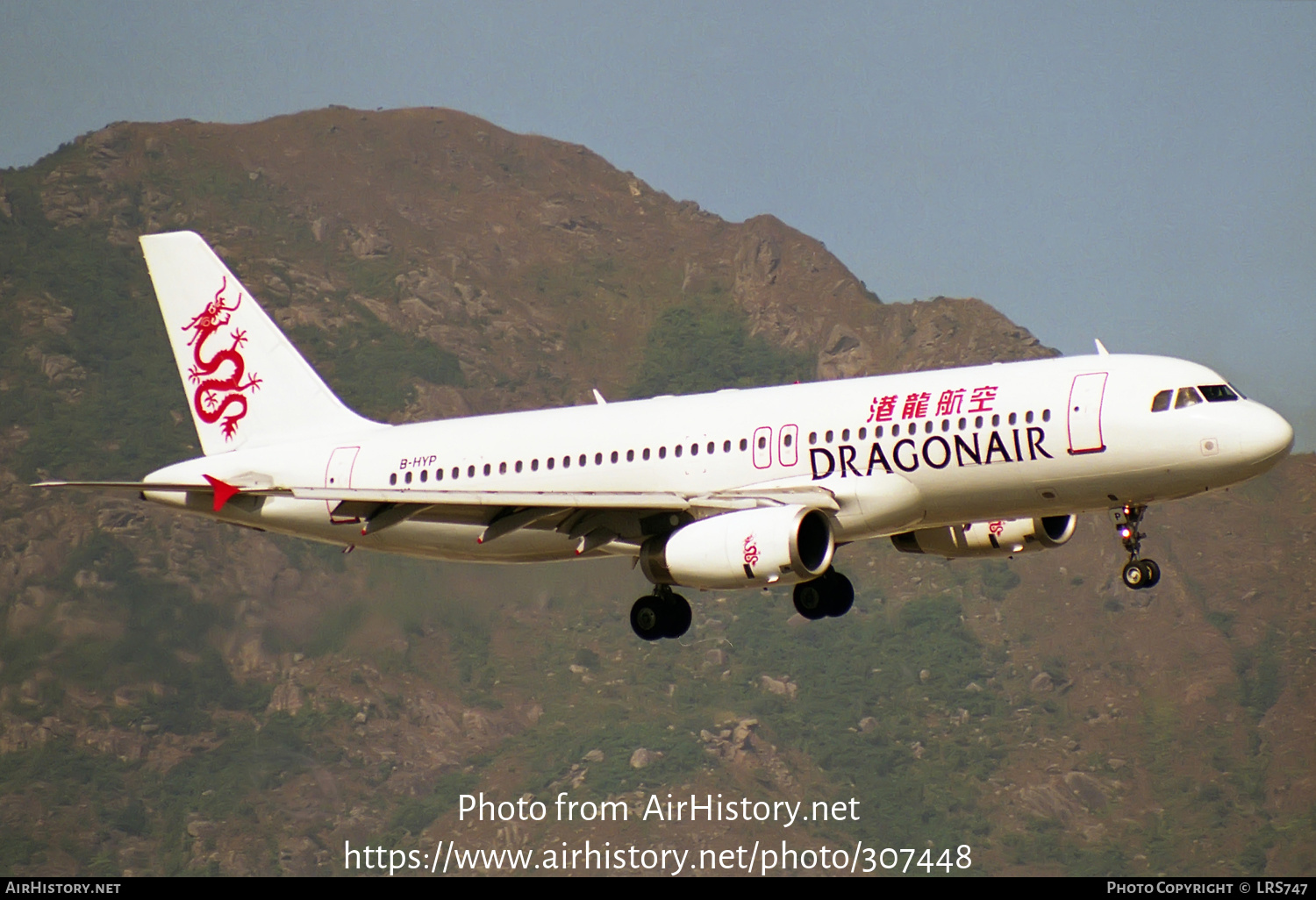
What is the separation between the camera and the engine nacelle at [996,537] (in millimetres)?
43688

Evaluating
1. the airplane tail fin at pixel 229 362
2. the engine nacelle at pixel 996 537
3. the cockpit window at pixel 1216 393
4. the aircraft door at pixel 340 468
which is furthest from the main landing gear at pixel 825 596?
the airplane tail fin at pixel 229 362

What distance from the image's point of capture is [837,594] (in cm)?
4525

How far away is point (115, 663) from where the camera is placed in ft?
429

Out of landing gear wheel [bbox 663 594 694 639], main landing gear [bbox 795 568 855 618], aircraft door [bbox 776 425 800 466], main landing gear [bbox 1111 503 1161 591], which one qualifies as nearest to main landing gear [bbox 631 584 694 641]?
landing gear wheel [bbox 663 594 694 639]

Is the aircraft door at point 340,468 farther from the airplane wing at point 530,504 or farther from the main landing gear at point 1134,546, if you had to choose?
the main landing gear at point 1134,546

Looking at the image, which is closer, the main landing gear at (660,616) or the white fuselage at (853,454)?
the white fuselage at (853,454)

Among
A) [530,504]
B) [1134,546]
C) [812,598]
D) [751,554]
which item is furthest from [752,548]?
[1134,546]

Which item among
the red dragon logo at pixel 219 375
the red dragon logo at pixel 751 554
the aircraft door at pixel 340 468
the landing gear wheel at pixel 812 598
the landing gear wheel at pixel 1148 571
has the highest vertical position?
the red dragon logo at pixel 219 375

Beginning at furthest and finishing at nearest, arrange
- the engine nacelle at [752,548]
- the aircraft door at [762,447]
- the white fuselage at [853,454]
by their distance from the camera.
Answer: the aircraft door at [762,447]
the engine nacelle at [752,548]
the white fuselage at [853,454]

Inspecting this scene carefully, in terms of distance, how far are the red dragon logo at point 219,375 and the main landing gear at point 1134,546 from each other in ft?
75.6

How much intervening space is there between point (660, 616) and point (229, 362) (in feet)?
48.3

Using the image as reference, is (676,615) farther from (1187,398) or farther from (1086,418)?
(1187,398)

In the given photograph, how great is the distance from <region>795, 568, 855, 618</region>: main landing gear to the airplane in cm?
6
